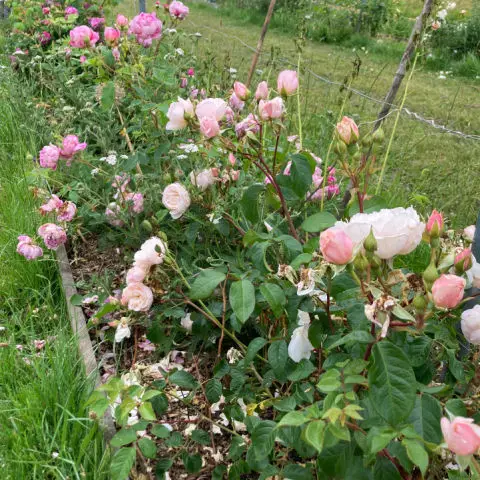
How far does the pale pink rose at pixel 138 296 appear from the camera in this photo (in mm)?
1248

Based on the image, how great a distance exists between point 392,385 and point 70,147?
144 cm

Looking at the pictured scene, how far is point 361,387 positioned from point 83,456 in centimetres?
73

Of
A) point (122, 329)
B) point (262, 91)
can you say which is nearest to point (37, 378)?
point (122, 329)

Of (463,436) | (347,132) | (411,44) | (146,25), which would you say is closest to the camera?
(463,436)

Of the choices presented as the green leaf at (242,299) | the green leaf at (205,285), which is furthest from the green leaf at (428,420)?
the green leaf at (205,285)

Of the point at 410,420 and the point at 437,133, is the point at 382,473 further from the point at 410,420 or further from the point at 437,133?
the point at 437,133

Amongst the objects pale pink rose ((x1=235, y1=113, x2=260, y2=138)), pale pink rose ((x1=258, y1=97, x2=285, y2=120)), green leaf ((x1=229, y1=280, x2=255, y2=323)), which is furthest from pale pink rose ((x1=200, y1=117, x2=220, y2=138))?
green leaf ((x1=229, y1=280, x2=255, y2=323))

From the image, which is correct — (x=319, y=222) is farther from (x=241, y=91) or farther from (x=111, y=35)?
(x=111, y=35)

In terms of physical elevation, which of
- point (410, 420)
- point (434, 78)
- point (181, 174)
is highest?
point (410, 420)

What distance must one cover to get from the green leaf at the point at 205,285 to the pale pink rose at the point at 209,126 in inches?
11.8

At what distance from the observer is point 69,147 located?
1.90 m

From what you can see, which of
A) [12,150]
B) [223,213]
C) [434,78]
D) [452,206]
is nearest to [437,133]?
[452,206]

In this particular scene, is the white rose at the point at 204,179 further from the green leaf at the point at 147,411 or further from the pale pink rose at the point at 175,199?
the green leaf at the point at 147,411

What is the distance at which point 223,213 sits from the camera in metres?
1.56
